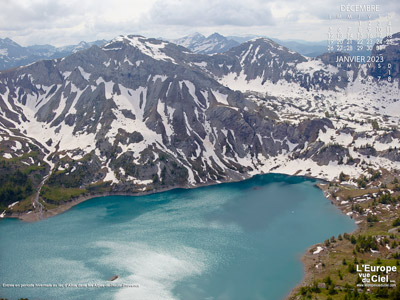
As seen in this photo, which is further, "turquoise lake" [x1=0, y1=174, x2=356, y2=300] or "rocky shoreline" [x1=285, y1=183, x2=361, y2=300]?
"turquoise lake" [x1=0, y1=174, x2=356, y2=300]

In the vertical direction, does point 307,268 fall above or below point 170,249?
below

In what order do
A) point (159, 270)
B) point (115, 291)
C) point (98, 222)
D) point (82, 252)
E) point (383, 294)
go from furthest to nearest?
point (98, 222) < point (82, 252) < point (159, 270) < point (115, 291) < point (383, 294)

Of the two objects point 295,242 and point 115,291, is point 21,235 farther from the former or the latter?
point 295,242

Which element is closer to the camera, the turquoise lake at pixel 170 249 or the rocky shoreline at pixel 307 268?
the rocky shoreline at pixel 307 268

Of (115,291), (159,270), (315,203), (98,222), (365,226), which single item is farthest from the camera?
(315,203)

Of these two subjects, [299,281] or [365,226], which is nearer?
[299,281]

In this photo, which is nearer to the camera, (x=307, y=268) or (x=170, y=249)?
(x=307, y=268)

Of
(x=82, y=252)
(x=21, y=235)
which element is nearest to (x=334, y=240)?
(x=82, y=252)
